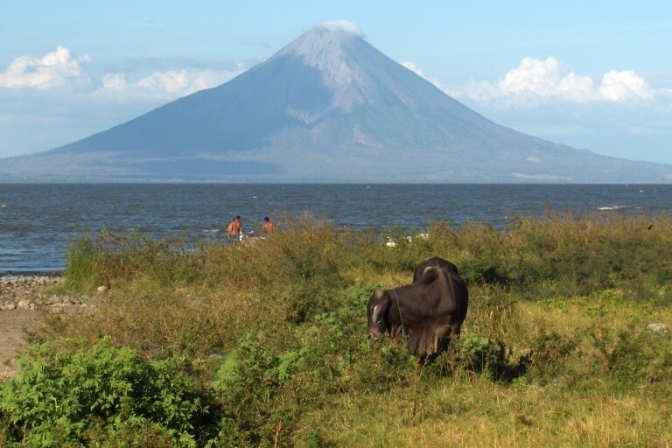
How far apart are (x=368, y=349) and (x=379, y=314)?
314 millimetres

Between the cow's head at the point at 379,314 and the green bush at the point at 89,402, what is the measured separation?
224 cm

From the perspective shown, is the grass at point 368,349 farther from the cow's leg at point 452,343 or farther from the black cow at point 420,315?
the black cow at point 420,315

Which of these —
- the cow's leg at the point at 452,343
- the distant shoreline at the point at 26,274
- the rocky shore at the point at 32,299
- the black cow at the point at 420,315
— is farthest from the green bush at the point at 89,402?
the distant shoreline at the point at 26,274

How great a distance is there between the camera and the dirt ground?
30.9 feet

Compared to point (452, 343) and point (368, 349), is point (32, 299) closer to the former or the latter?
point (368, 349)

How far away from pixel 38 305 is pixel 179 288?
2.12 m

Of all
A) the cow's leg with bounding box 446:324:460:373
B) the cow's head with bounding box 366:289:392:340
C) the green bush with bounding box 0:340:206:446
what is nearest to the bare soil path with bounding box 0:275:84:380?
the green bush with bounding box 0:340:206:446

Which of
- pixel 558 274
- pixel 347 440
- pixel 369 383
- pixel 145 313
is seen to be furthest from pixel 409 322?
pixel 558 274

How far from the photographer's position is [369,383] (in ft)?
26.7

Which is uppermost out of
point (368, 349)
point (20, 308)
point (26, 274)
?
point (368, 349)

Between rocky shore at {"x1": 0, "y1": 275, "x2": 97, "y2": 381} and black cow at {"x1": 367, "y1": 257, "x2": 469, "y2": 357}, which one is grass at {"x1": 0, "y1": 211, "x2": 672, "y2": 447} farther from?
rocky shore at {"x1": 0, "y1": 275, "x2": 97, "y2": 381}

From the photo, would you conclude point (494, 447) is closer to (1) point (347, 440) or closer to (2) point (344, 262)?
(1) point (347, 440)

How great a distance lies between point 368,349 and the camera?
841 centimetres

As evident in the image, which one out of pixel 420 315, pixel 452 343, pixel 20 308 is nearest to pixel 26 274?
pixel 20 308
